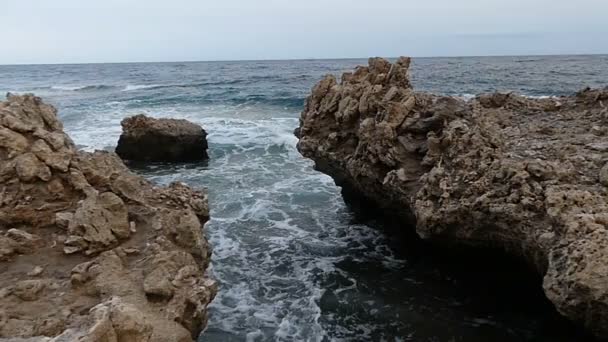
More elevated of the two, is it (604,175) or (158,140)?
(604,175)

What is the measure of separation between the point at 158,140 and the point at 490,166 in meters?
12.7

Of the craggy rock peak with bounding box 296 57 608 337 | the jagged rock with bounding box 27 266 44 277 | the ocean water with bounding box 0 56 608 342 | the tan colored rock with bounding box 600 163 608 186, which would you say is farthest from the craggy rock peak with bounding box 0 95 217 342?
the tan colored rock with bounding box 600 163 608 186

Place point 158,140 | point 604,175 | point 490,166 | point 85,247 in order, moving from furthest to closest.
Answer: point 158,140
point 490,166
point 604,175
point 85,247

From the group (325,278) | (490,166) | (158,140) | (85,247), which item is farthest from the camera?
(158,140)

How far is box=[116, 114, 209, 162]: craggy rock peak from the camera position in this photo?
1662 centimetres

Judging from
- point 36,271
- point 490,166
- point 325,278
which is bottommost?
point 325,278

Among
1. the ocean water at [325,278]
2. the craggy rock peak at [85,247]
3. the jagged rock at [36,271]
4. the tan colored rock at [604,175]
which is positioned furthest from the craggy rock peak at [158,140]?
the tan colored rock at [604,175]

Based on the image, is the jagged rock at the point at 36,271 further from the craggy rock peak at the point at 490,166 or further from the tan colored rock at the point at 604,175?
the tan colored rock at the point at 604,175

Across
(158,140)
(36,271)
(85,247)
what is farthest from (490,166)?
(158,140)

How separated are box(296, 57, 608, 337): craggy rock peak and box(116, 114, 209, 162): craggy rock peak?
7.43m

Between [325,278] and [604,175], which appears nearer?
[604,175]

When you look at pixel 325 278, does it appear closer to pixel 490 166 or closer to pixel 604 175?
pixel 490 166

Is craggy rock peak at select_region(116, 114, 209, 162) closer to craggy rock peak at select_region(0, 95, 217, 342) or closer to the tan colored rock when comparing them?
craggy rock peak at select_region(0, 95, 217, 342)

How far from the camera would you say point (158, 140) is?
1669 cm
